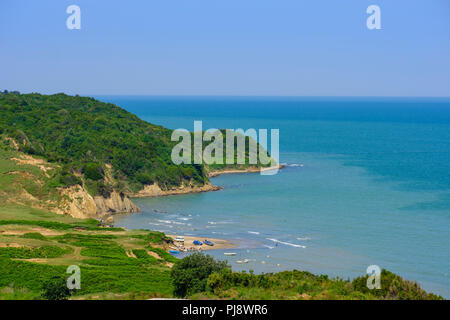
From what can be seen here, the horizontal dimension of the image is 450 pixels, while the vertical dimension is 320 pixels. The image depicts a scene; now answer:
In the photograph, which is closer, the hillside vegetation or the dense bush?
the dense bush

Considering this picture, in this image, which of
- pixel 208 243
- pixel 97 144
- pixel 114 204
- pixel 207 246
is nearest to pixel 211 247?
pixel 207 246

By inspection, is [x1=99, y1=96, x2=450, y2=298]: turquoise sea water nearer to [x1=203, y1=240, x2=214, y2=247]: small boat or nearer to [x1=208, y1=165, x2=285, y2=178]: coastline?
[x1=208, y1=165, x2=285, y2=178]: coastline

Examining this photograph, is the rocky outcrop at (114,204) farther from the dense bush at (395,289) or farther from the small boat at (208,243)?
the dense bush at (395,289)

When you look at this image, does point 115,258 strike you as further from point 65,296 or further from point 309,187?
point 309,187

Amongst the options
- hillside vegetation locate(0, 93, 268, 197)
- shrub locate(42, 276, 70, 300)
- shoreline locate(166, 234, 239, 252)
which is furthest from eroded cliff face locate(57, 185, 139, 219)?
shrub locate(42, 276, 70, 300)

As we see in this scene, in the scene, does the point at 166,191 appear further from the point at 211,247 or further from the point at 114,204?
the point at 211,247

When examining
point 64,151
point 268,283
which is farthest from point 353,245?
point 64,151

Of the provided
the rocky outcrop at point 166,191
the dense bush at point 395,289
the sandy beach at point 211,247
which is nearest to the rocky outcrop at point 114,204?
the rocky outcrop at point 166,191
